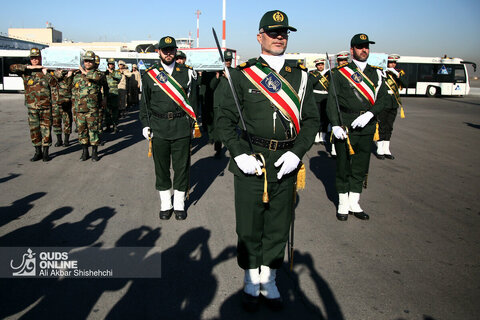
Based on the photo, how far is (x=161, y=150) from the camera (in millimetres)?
4777

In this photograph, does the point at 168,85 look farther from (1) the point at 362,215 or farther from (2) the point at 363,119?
(1) the point at 362,215

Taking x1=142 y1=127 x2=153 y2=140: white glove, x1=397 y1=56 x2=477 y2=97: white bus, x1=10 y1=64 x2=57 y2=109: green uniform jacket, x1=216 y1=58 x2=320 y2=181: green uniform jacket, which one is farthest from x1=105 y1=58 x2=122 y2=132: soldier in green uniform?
x1=397 y1=56 x2=477 y2=97: white bus

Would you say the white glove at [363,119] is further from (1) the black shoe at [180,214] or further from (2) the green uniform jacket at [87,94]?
(2) the green uniform jacket at [87,94]

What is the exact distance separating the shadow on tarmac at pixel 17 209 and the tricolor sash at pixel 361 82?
4.57m

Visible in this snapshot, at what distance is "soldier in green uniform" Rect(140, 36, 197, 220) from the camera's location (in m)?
4.70

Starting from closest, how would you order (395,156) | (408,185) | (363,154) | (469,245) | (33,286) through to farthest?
(33,286) → (469,245) → (363,154) → (408,185) → (395,156)

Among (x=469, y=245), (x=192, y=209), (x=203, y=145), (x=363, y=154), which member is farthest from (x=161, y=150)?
(x=203, y=145)

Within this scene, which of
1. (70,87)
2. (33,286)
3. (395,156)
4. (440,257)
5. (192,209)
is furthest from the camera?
(70,87)

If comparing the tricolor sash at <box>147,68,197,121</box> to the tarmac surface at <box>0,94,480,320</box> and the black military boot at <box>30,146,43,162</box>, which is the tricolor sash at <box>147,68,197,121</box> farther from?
the black military boot at <box>30,146,43,162</box>

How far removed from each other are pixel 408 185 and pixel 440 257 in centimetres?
277

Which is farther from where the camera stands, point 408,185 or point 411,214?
point 408,185

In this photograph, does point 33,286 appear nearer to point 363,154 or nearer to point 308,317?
point 308,317

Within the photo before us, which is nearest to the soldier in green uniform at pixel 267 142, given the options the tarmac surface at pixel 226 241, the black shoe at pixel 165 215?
the tarmac surface at pixel 226 241

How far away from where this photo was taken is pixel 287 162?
2.75m
